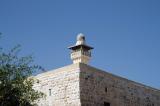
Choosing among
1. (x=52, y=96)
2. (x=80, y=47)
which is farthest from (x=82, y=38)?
(x=52, y=96)

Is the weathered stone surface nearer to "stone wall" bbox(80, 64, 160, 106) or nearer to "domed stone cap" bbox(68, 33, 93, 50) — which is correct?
"stone wall" bbox(80, 64, 160, 106)

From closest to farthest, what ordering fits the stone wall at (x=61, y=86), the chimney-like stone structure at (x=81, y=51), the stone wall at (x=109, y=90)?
1. the stone wall at (x=61, y=86)
2. the stone wall at (x=109, y=90)
3. the chimney-like stone structure at (x=81, y=51)

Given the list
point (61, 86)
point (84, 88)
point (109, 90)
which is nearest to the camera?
point (84, 88)

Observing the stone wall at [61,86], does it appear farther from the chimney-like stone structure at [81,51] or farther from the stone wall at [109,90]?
the chimney-like stone structure at [81,51]

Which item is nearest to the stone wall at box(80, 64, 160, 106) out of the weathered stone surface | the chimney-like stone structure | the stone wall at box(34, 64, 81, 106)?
the weathered stone surface

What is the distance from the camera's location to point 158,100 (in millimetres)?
18000

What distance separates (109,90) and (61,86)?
204 centimetres

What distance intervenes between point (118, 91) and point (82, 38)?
6986mm

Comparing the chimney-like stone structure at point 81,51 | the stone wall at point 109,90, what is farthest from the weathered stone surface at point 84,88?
the chimney-like stone structure at point 81,51

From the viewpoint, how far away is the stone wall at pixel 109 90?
1428cm

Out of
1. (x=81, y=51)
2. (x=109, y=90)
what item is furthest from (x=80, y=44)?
(x=109, y=90)

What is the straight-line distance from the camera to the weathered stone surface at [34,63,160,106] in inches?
556

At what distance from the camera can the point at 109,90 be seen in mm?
15211

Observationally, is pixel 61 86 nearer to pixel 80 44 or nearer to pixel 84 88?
pixel 84 88
